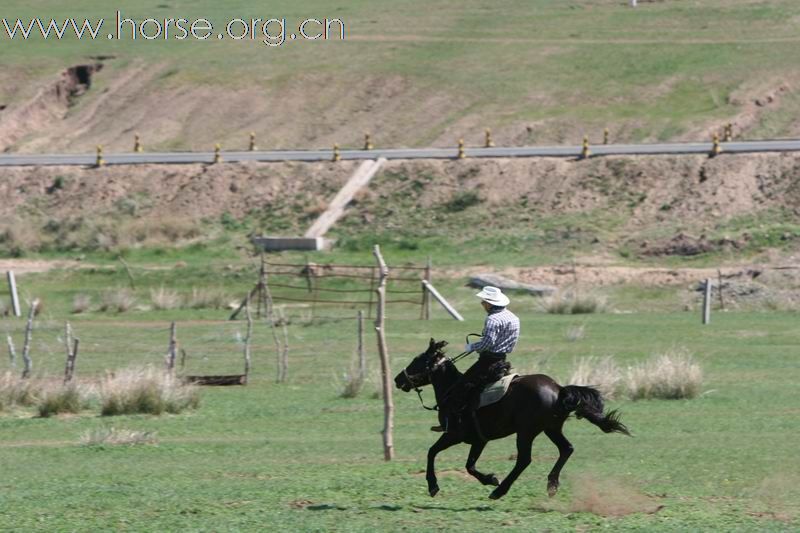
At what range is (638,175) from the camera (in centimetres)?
4969

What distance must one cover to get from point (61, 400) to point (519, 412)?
10.9m

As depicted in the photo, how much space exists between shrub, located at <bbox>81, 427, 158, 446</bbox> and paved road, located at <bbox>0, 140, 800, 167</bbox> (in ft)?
118

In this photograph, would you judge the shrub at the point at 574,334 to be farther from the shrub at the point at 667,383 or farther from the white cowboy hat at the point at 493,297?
the white cowboy hat at the point at 493,297

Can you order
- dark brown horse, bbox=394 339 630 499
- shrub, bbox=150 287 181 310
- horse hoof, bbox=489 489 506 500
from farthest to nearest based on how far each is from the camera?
1. shrub, bbox=150 287 181 310
2. horse hoof, bbox=489 489 506 500
3. dark brown horse, bbox=394 339 630 499

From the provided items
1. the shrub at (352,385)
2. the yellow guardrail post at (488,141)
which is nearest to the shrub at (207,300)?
the shrub at (352,385)

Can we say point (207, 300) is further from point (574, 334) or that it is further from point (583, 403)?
point (583, 403)

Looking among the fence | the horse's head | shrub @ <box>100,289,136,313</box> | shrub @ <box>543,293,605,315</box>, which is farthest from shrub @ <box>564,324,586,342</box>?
the horse's head

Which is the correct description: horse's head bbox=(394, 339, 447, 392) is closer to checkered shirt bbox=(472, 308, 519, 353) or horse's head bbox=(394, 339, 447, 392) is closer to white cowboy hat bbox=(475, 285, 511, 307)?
checkered shirt bbox=(472, 308, 519, 353)

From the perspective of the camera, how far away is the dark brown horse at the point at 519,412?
473 inches

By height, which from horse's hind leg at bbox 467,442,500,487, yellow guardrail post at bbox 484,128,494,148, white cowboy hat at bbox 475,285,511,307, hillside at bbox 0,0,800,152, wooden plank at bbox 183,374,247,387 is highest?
hillside at bbox 0,0,800,152

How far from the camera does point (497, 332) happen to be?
39.3 ft

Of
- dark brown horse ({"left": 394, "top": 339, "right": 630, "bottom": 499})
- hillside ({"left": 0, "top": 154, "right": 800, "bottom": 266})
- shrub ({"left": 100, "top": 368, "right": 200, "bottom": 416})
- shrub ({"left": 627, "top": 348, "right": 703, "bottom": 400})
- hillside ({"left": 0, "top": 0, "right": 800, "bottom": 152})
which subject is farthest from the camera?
hillside ({"left": 0, "top": 0, "right": 800, "bottom": 152})

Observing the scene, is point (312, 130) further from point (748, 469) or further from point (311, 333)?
point (748, 469)

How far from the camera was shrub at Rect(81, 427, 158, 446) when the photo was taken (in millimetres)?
17478
